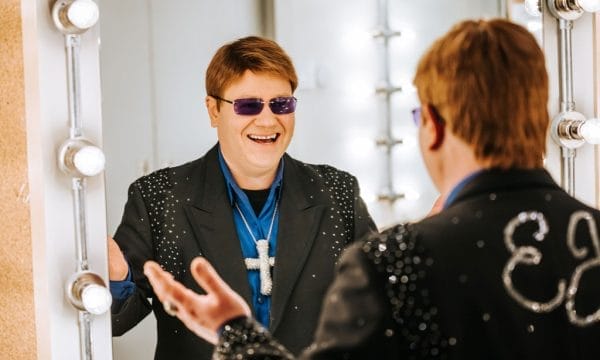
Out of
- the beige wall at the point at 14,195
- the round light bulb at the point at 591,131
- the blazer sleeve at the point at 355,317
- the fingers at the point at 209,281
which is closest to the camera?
the blazer sleeve at the point at 355,317

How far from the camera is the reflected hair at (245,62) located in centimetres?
90

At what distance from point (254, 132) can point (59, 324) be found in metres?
0.33

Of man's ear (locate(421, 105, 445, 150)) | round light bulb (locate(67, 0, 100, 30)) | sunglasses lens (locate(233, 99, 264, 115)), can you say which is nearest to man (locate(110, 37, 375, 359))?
sunglasses lens (locate(233, 99, 264, 115))

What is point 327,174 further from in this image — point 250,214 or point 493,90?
point 493,90

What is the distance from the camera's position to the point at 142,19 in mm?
931

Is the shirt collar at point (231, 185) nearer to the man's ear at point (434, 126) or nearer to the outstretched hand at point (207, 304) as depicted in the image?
the outstretched hand at point (207, 304)

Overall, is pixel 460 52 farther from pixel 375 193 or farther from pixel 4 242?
pixel 4 242

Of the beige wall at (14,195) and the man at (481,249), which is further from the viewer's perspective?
the beige wall at (14,195)

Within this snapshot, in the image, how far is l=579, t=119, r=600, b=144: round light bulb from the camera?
1.11 meters

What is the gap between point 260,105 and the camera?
2.90 ft

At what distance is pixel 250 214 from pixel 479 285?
36 cm

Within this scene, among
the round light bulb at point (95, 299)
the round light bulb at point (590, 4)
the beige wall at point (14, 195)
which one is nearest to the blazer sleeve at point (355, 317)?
the round light bulb at point (95, 299)

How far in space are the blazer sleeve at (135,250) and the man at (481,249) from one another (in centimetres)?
37

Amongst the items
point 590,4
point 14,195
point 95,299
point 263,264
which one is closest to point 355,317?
point 263,264
